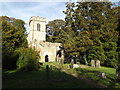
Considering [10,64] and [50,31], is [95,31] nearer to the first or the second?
[10,64]

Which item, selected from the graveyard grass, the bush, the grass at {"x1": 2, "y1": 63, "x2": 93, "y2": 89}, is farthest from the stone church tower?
the grass at {"x1": 2, "y1": 63, "x2": 93, "y2": 89}

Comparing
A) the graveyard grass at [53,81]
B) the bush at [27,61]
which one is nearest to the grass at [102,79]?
the graveyard grass at [53,81]

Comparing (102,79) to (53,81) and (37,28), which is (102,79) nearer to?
(53,81)

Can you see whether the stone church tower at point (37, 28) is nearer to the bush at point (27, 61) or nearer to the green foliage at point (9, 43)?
the green foliage at point (9, 43)

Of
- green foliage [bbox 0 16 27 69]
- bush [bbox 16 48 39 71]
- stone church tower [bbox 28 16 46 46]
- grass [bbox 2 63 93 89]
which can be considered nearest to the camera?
grass [bbox 2 63 93 89]

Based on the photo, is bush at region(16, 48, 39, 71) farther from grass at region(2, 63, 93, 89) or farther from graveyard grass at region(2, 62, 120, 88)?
grass at region(2, 63, 93, 89)

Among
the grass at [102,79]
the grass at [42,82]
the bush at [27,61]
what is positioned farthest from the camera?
the bush at [27,61]

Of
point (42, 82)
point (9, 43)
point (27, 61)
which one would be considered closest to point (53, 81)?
point (42, 82)

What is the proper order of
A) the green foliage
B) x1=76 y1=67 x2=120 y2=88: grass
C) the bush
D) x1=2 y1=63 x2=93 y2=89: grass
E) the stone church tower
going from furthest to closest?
the stone church tower
the green foliage
the bush
x1=76 y1=67 x2=120 y2=88: grass
x1=2 y1=63 x2=93 y2=89: grass

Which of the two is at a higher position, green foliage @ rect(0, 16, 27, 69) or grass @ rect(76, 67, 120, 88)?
green foliage @ rect(0, 16, 27, 69)

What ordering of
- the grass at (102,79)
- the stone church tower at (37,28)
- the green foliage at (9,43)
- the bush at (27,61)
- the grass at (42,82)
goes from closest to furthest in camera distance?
1. the grass at (42,82)
2. the grass at (102,79)
3. the bush at (27,61)
4. the green foliage at (9,43)
5. the stone church tower at (37,28)

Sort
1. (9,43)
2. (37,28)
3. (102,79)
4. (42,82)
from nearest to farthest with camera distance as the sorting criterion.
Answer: (42,82), (102,79), (9,43), (37,28)

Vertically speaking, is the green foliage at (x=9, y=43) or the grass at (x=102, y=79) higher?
the green foliage at (x=9, y=43)

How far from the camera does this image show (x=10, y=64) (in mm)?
14586
